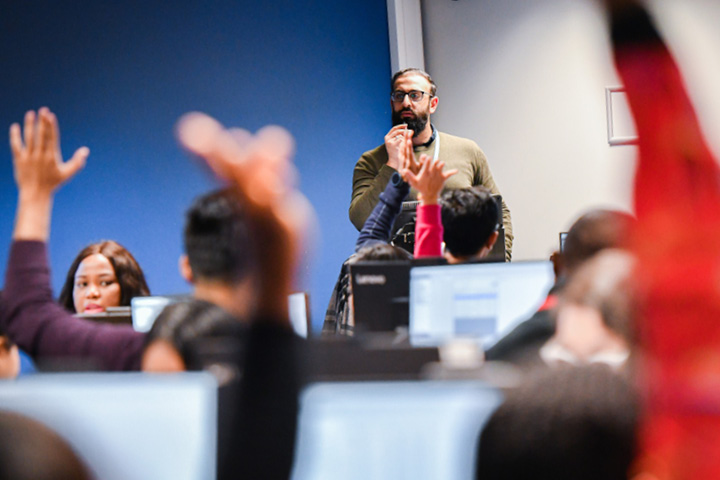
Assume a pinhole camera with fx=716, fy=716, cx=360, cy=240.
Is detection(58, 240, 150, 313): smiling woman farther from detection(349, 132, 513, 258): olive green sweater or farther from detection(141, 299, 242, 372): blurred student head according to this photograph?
detection(141, 299, 242, 372): blurred student head

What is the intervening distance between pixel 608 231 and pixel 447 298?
652 mm

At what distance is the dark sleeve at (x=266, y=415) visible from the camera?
0.58m

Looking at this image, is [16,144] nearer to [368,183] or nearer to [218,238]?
[218,238]

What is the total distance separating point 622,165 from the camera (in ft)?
1.41

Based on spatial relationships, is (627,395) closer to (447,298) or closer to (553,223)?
(447,298)

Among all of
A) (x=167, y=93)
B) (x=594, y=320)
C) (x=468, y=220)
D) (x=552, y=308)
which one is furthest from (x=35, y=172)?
(x=167, y=93)

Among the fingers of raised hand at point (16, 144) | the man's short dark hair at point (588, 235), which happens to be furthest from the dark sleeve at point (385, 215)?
the fingers of raised hand at point (16, 144)

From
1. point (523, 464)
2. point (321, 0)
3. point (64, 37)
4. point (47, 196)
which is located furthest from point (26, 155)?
point (321, 0)

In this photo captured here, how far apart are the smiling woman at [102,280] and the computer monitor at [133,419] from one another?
83.0 inches

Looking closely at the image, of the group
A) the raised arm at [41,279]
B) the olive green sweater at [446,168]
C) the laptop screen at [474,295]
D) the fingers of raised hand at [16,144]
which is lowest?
the laptop screen at [474,295]

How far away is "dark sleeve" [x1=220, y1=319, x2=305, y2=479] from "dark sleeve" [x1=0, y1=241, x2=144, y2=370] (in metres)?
0.42

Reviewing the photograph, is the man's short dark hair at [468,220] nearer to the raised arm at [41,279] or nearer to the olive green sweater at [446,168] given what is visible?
Result: the olive green sweater at [446,168]

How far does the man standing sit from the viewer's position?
2.99 m

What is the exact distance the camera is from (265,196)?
1.74 ft
